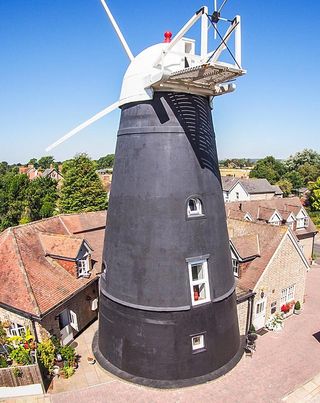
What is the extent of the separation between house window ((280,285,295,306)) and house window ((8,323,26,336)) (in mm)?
15956

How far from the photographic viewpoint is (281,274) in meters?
20.1

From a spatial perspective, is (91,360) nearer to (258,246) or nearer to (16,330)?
(16,330)

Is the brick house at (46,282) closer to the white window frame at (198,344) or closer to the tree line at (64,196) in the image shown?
the white window frame at (198,344)

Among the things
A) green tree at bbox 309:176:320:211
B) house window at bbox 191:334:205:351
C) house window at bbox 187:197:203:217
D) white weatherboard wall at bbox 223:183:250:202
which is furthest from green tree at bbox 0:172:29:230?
green tree at bbox 309:176:320:211

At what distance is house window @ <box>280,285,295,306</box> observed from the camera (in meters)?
20.9

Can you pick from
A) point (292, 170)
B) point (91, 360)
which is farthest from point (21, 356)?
point (292, 170)

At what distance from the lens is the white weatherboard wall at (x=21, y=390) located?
44.9ft

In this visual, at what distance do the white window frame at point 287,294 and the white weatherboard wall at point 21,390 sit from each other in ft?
50.4

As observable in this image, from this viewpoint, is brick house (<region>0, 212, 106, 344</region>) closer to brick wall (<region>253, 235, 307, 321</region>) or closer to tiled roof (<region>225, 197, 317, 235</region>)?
brick wall (<region>253, 235, 307, 321</region>)

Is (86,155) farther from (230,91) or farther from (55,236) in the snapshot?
(230,91)

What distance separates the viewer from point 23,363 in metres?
14.4

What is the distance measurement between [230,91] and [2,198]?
43476mm

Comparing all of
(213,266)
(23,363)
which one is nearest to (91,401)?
(23,363)

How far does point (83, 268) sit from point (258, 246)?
11.3 m
